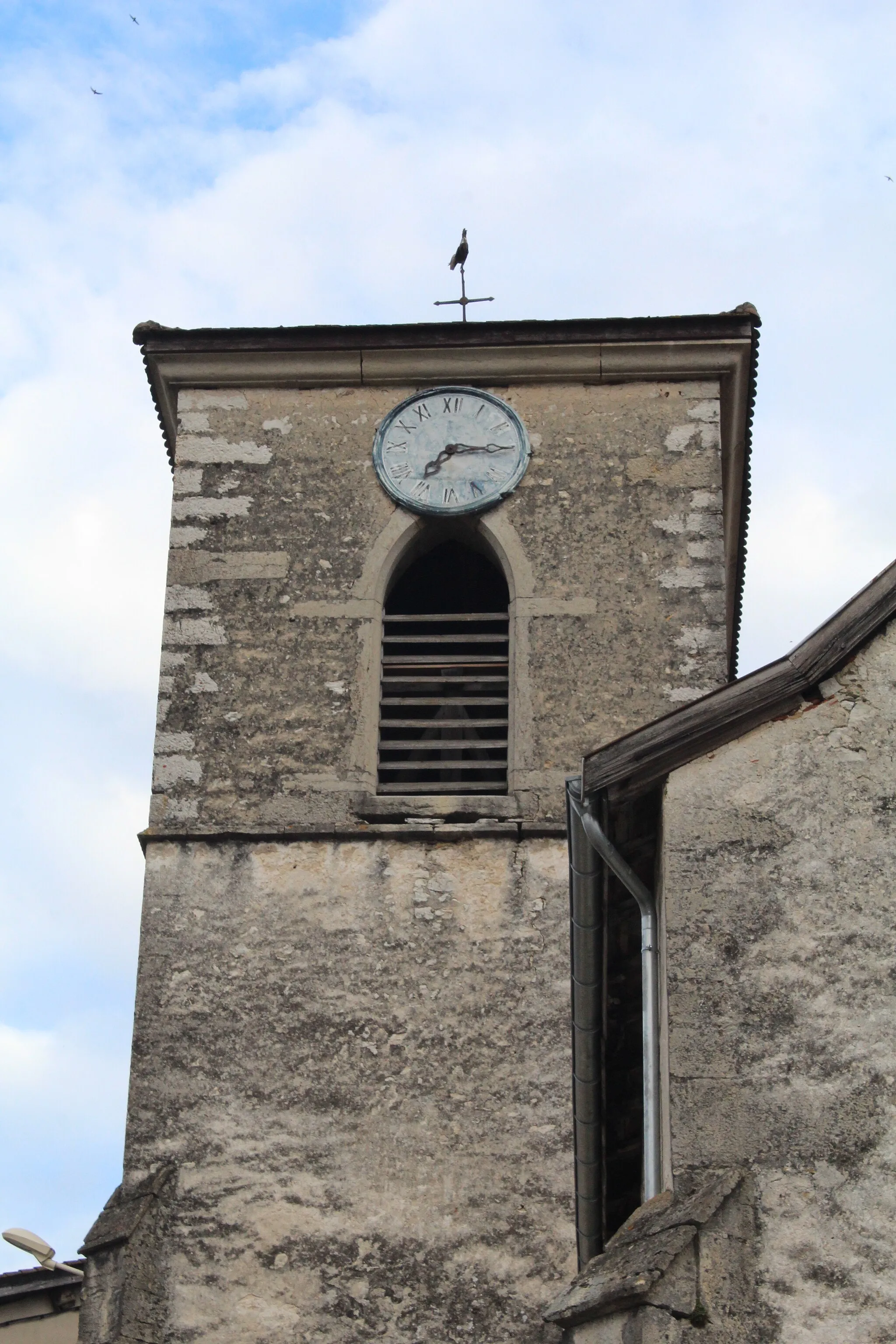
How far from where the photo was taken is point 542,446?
47.3 ft

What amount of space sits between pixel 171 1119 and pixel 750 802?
5.74 metres

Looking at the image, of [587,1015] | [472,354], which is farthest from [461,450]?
[587,1015]

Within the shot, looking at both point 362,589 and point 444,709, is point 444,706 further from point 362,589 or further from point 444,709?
point 362,589

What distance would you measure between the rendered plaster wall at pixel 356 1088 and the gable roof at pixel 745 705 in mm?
4838

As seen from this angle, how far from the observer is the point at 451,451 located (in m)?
14.4

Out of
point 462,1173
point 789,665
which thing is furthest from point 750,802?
point 462,1173

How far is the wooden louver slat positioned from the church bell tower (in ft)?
0.10

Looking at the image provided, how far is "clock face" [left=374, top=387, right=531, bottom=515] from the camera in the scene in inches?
560

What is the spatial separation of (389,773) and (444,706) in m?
0.54

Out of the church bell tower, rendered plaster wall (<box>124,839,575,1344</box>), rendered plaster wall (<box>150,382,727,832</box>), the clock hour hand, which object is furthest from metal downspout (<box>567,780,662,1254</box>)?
the clock hour hand

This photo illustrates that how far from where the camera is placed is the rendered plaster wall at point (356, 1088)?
11.8 metres

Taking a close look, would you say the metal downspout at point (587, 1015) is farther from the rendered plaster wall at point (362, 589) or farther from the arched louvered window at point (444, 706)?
the arched louvered window at point (444, 706)

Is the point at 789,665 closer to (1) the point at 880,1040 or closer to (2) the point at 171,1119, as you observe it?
(1) the point at 880,1040

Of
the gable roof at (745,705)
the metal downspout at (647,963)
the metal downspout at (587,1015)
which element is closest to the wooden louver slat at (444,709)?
the metal downspout at (587,1015)
